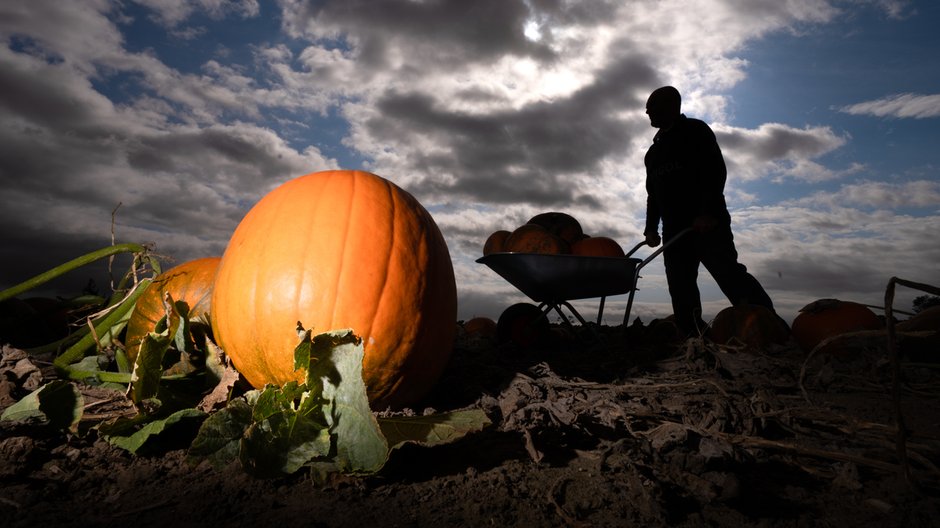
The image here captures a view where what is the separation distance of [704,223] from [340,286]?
Answer: 4.62 metres

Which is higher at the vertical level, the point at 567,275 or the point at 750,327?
the point at 567,275

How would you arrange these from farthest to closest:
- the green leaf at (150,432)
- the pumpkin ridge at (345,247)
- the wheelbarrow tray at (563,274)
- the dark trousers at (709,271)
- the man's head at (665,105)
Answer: the man's head at (665,105) < the dark trousers at (709,271) < the wheelbarrow tray at (563,274) < the pumpkin ridge at (345,247) < the green leaf at (150,432)

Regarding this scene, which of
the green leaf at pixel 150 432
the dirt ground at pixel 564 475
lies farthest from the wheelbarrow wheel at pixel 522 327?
the green leaf at pixel 150 432

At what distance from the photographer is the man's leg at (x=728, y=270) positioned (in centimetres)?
573

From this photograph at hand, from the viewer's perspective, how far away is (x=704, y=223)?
5.64 metres

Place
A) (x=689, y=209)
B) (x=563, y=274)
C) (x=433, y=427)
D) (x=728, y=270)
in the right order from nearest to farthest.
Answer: (x=433, y=427) → (x=563, y=274) → (x=728, y=270) → (x=689, y=209)

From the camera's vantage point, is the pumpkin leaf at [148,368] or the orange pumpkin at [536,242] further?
the orange pumpkin at [536,242]

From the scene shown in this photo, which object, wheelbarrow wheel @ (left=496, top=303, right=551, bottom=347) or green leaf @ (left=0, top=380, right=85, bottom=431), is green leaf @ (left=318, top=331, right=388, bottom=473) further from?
wheelbarrow wheel @ (left=496, top=303, right=551, bottom=347)

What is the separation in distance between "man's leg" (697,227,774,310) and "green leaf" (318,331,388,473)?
5065mm

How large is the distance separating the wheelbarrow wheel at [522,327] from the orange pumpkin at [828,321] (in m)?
2.45

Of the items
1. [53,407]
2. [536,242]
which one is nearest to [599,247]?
[536,242]

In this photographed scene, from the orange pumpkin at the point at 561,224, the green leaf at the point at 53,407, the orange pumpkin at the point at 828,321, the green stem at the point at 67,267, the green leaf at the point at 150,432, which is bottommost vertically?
the green leaf at the point at 150,432

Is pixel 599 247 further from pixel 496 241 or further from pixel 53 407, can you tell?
pixel 53 407

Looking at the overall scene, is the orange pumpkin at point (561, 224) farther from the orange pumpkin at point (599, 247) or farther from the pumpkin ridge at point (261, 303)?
the pumpkin ridge at point (261, 303)
